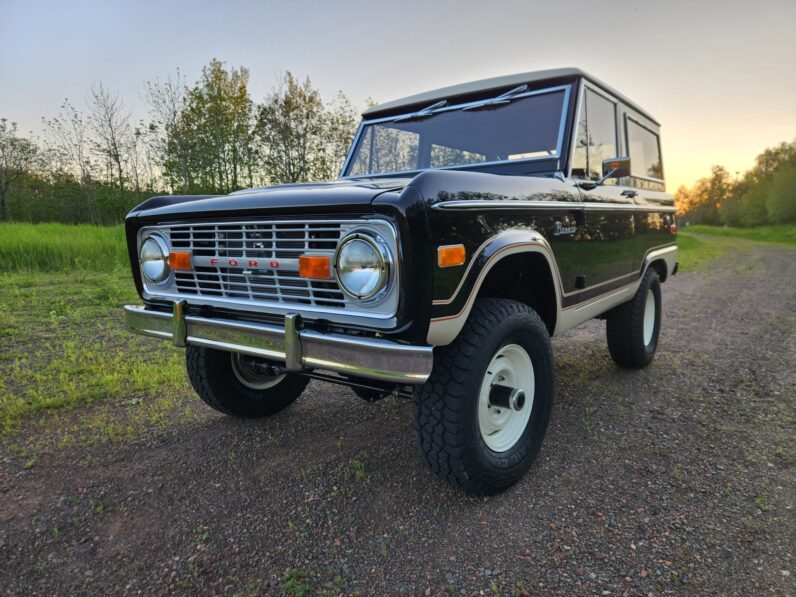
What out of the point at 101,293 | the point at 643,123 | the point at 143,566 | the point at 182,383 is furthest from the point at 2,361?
the point at 643,123

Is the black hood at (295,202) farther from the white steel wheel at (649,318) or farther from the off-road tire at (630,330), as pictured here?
the white steel wheel at (649,318)

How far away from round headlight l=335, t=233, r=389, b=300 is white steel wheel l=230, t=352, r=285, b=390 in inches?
57.0

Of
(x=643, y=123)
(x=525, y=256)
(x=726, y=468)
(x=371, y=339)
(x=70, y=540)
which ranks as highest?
(x=643, y=123)

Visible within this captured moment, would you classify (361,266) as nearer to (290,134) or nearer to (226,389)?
(226,389)

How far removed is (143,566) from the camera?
1.99m

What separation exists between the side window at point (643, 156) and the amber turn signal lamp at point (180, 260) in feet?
11.2

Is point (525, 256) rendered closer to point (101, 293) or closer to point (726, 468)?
point (726, 468)

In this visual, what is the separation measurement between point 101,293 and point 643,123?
744 centimetres

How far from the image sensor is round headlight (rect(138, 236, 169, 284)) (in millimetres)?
2658

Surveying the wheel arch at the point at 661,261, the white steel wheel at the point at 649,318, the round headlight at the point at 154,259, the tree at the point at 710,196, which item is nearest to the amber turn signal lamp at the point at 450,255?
the round headlight at the point at 154,259

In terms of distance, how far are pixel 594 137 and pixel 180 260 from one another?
2.73 m

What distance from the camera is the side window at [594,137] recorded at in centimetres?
317

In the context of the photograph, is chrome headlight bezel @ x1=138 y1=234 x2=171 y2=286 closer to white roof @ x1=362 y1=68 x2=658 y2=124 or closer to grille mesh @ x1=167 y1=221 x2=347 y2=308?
grille mesh @ x1=167 y1=221 x2=347 y2=308

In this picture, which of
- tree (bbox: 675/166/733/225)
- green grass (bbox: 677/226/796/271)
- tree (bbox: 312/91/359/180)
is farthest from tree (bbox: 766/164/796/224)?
tree (bbox: 312/91/359/180)
